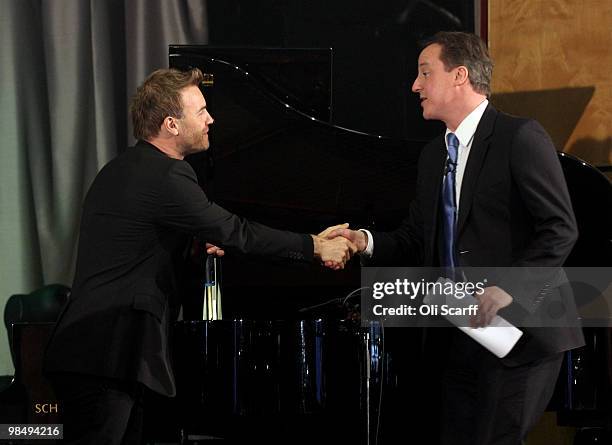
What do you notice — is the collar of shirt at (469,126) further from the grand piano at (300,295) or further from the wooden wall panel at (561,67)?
the wooden wall panel at (561,67)

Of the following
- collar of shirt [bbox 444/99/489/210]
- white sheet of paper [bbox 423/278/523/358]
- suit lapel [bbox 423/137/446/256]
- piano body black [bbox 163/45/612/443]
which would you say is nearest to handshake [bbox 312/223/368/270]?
piano body black [bbox 163/45/612/443]

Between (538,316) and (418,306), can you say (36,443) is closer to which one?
(418,306)

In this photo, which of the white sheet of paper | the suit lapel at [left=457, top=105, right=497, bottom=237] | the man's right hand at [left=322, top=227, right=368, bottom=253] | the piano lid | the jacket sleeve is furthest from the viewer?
the piano lid

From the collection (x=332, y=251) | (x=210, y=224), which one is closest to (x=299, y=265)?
(x=332, y=251)

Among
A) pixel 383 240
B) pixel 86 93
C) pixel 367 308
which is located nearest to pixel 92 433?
pixel 383 240

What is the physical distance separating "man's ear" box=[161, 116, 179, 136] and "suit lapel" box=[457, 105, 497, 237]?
96cm

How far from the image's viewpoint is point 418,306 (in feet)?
11.5

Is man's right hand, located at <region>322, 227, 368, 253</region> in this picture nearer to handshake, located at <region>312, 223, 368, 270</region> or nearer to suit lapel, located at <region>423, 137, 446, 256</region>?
handshake, located at <region>312, 223, 368, 270</region>

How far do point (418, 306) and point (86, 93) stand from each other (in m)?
2.85

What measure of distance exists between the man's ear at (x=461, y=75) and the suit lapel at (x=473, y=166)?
0.74 feet

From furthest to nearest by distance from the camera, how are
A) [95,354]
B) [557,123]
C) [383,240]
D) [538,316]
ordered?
[557,123], [383,240], [95,354], [538,316]

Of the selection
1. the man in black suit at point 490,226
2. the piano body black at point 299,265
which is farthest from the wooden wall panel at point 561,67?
the man in black suit at point 490,226

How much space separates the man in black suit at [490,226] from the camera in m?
2.48

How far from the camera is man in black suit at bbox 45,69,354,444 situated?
2.68m
